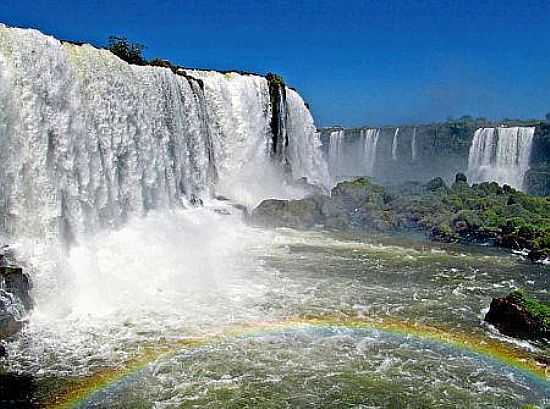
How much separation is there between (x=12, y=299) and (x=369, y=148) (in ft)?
128

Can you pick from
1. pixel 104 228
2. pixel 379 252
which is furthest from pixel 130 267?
A: pixel 379 252

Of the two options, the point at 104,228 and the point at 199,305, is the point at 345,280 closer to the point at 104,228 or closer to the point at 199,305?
the point at 199,305

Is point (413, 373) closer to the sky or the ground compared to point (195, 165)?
closer to the ground

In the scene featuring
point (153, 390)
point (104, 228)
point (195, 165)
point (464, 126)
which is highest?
point (464, 126)

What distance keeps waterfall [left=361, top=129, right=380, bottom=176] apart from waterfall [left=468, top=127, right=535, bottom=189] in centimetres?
886

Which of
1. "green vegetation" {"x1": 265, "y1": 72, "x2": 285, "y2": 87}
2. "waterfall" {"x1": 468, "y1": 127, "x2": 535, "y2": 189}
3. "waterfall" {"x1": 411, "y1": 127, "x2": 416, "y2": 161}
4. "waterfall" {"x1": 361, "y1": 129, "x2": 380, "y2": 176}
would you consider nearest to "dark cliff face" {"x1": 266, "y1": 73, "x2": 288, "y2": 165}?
"green vegetation" {"x1": 265, "y1": 72, "x2": 285, "y2": 87}

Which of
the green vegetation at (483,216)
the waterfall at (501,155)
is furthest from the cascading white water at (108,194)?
the waterfall at (501,155)

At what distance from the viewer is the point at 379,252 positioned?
773 inches

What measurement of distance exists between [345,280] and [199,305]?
4.27m

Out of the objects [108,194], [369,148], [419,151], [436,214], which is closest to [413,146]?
[419,151]

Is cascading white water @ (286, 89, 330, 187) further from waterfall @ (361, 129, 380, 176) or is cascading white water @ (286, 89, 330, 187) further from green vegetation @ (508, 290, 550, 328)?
green vegetation @ (508, 290, 550, 328)

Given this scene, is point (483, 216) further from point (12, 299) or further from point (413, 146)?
point (413, 146)

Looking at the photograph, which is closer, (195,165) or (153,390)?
(153,390)

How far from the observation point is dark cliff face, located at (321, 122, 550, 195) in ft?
147
